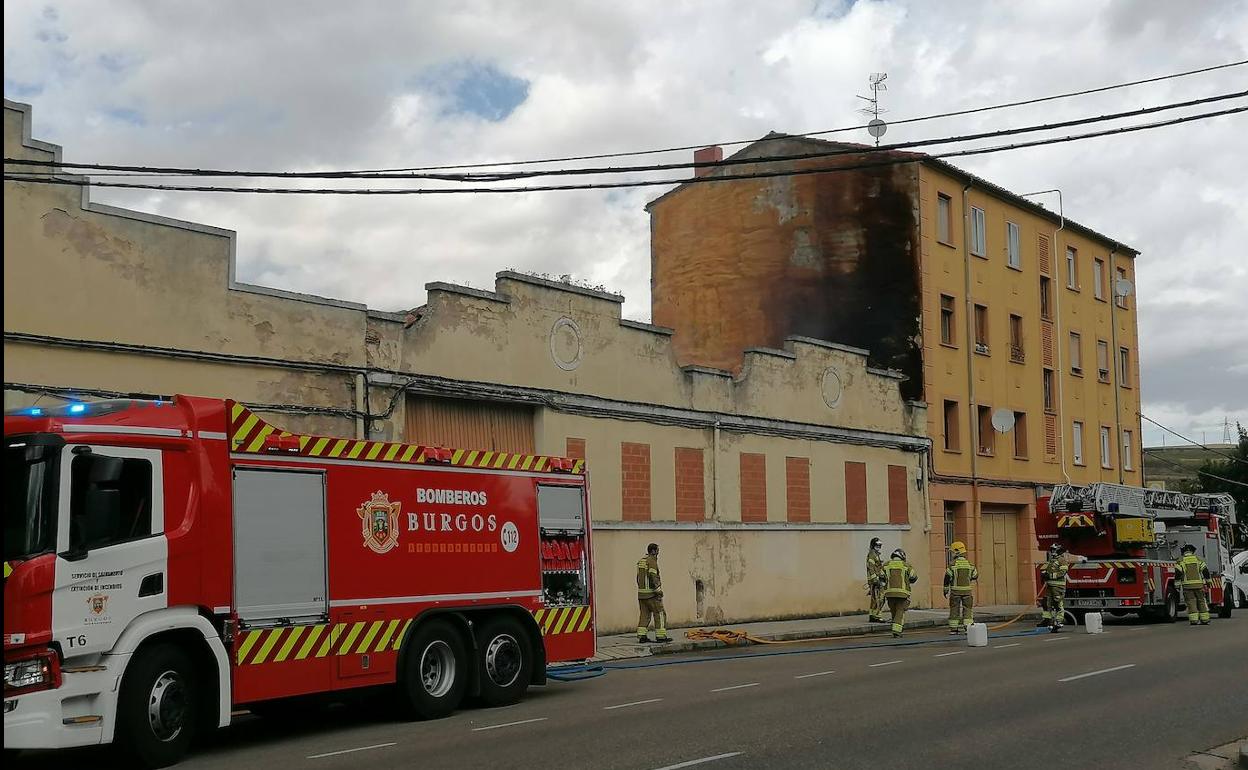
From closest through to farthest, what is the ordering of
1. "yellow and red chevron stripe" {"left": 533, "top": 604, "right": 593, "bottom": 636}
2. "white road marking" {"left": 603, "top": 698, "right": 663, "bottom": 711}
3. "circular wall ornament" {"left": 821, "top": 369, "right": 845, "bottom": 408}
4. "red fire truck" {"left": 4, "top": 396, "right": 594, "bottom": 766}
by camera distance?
1. "red fire truck" {"left": 4, "top": 396, "right": 594, "bottom": 766}
2. "white road marking" {"left": 603, "top": 698, "right": 663, "bottom": 711}
3. "yellow and red chevron stripe" {"left": 533, "top": 604, "right": 593, "bottom": 636}
4. "circular wall ornament" {"left": 821, "top": 369, "right": 845, "bottom": 408}

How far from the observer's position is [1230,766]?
9.26 meters

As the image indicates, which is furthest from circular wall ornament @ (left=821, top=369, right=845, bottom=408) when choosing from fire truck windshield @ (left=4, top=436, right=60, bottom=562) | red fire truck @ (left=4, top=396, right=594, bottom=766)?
fire truck windshield @ (left=4, top=436, right=60, bottom=562)

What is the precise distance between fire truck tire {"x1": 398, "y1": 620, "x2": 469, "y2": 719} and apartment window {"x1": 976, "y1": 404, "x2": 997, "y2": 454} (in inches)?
1010

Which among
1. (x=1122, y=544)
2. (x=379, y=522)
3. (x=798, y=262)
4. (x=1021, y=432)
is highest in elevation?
(x=798, y=262)

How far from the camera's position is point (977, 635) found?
20.7 m

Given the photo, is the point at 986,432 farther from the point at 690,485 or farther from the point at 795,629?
the point at 690,485

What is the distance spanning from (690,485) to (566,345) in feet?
13.7

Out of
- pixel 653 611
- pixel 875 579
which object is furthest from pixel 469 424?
pixel 875 579

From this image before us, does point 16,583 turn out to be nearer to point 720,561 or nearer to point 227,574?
point 227,574

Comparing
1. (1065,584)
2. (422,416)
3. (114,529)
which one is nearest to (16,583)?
(114,529)

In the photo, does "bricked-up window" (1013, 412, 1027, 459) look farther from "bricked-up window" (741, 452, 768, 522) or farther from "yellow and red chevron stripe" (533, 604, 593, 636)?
"yellow and red chevron stripe" (533, 604, 593, 636)

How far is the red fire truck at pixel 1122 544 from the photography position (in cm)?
2730

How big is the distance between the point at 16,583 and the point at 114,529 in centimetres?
83

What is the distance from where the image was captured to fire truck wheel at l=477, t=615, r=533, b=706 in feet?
43.5
